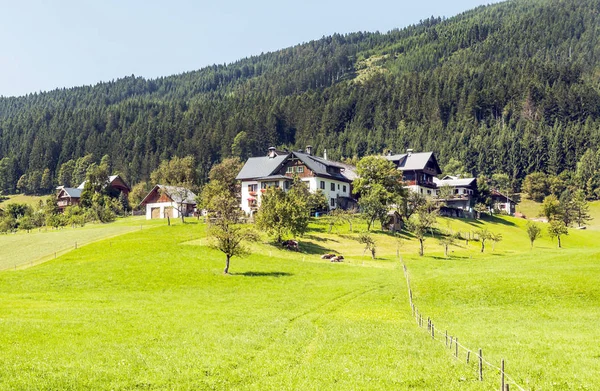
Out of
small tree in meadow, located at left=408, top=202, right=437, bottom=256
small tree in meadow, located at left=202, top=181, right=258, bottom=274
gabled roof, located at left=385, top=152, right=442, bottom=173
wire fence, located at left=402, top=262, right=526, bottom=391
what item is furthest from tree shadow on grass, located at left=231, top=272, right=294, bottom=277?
gabled roof, located at left=385, top=152, right=442, bottom=173

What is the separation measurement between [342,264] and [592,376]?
47357mm

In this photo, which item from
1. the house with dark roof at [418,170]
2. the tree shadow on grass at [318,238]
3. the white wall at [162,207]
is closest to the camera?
the tree shadow on grass at [318,238]

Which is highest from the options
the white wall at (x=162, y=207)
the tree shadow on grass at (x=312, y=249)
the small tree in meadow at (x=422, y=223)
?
the white wall at (x=162, y=207)

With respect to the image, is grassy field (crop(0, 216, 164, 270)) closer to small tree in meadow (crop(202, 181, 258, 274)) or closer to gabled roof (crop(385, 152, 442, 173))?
small tree in meadow (crop(202, 181, 258, 274))

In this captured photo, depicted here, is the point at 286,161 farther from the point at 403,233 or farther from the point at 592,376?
the point at 592,376

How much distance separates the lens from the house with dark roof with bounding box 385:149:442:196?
128125mm

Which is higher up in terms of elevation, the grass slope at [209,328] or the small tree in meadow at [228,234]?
the small tree in meadow at [228,234]

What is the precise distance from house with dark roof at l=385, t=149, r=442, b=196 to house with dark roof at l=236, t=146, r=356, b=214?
62.7 ft

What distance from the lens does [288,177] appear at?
110 meters

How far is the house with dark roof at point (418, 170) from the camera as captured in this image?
12812 centimetres

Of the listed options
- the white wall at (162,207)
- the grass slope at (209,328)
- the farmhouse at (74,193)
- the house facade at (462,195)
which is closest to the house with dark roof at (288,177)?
the white wall at (162,207)

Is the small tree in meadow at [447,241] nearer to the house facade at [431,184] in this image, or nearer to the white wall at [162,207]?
the house facade at [431,184]

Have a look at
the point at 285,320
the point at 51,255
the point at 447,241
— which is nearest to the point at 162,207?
the point at 51,255

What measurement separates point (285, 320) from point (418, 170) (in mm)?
100009
